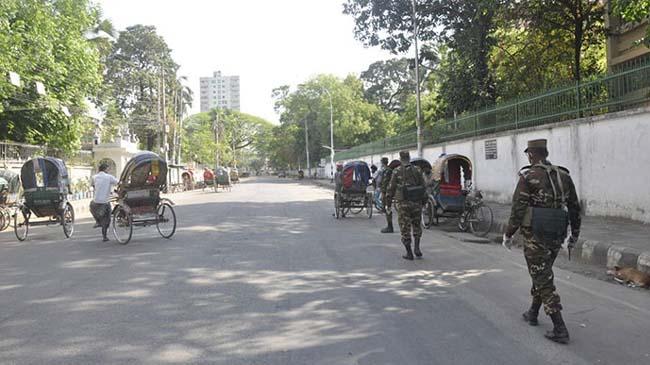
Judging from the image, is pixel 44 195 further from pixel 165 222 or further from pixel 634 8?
pixel 634 8

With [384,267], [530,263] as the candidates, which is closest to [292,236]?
[384,267]

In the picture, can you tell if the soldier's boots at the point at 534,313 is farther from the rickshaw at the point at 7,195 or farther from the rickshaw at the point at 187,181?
the rickshaw at the point at 187,181

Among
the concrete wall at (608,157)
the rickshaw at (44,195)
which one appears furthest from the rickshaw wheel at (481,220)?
the rickshaw at (44,195)

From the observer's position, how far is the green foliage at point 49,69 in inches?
850

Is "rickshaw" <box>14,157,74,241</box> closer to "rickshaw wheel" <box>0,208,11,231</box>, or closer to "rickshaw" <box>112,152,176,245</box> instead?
"rickshaw" <box>112,152,176,245</box>

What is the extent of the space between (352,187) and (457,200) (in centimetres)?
381

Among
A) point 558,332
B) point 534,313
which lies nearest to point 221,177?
point 534,313

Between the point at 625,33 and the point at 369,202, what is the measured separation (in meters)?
13.4

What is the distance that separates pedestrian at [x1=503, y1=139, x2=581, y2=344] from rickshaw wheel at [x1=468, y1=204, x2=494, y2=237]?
23.4ft

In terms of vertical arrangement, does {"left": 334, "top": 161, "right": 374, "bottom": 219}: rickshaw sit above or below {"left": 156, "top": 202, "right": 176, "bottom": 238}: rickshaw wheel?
above

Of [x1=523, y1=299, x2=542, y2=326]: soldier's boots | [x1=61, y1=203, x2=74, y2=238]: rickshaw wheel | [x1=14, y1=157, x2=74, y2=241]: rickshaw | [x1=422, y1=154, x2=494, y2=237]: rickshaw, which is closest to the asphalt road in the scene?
[x1=523, y1=299, x2=542, y2=326]: soldier's boots

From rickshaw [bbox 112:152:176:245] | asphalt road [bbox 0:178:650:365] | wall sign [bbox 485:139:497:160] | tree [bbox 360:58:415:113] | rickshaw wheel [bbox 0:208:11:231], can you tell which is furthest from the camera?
tree [bbox 360:58:415:113]

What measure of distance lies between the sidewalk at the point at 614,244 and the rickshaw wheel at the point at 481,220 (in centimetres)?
125

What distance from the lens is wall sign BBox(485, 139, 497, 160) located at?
1781cm
